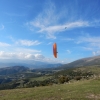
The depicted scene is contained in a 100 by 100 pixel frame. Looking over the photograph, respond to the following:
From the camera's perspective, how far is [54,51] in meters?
13.3

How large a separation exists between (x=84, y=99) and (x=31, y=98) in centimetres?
654

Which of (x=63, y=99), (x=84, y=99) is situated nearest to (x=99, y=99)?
(x=84, y=99)

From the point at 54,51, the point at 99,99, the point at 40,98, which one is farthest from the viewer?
the point at 40,98

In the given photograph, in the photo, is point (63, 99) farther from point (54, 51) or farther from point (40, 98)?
point (54, 51)

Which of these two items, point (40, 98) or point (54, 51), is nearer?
point (54, 51)

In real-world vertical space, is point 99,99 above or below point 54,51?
below

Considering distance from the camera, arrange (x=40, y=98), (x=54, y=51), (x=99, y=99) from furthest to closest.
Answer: (x=40, y=98)
(x=99, y=99)
(x=54, y=51)

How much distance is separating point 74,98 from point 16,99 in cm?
722

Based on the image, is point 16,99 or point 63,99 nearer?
point 63,99

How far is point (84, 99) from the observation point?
2023 centimetres

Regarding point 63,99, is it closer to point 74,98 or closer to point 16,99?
point 74,98

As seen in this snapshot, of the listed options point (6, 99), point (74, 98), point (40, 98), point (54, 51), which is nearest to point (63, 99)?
point (74, 98)

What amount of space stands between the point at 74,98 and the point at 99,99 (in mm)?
2881

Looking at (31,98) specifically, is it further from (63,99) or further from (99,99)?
(99,99)
